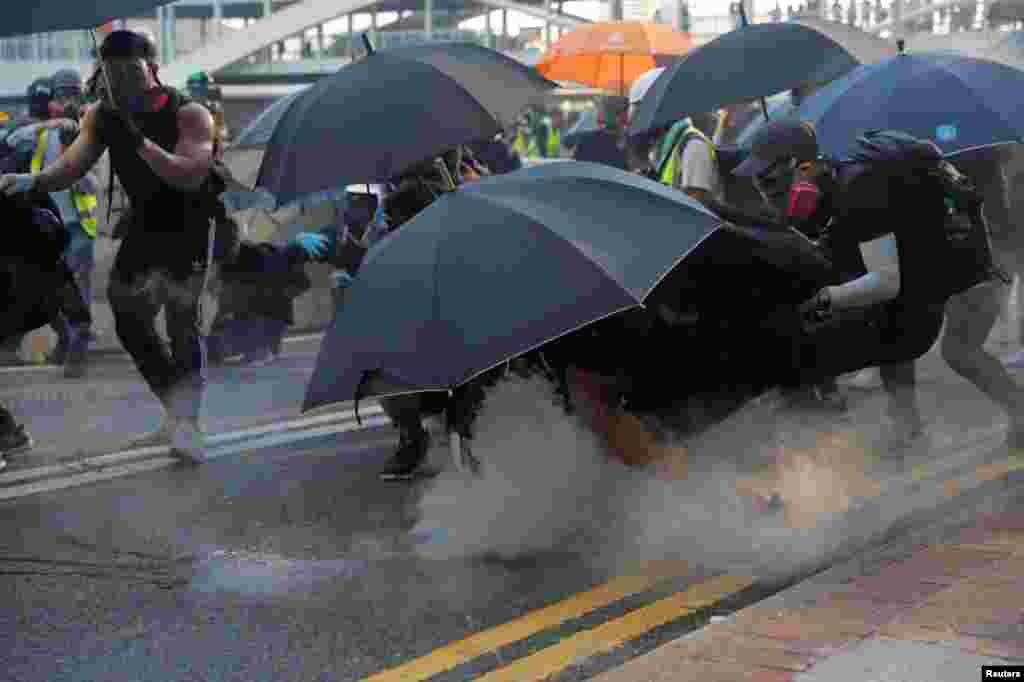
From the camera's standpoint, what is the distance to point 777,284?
5461 mm

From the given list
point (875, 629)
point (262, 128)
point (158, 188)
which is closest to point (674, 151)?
point (262, 128)

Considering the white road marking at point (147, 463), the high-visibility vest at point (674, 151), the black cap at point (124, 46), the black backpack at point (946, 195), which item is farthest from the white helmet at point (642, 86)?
the black backpack at point (946, 195)

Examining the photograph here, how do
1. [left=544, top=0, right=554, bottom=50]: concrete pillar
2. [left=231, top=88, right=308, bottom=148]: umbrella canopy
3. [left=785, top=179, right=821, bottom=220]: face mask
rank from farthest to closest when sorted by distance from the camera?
1. [left=544, top=0, right=554, bottom=50]: concrete pillar
2. [left=231, top=88, right=308, bottom=148]: umbrella canopy
3. [left=785, top=179, right=821, bottom=220]: face mask

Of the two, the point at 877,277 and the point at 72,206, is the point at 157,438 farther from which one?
the point at 72,206

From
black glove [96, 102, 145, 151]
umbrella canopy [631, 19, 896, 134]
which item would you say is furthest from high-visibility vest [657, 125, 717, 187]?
black glove [96, 102, 145, 151]

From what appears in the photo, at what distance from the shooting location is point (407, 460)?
6816mm

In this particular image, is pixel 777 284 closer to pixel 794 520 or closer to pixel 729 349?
pixel 729 349

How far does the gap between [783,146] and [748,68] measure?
8.47 ft

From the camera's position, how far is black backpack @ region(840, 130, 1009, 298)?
18.6 ft

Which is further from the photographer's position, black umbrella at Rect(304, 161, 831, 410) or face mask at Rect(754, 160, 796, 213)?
face mask at Rect(754, 160, 796, 213)

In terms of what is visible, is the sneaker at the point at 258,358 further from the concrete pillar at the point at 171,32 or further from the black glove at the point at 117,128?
the concrete pillar at the point at 171,32

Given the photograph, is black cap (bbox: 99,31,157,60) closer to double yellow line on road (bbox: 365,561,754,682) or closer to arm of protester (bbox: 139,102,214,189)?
arm of protester (bbox: 139,102,214,189)

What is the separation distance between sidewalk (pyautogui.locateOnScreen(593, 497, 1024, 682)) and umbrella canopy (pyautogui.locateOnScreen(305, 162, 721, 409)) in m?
0.95

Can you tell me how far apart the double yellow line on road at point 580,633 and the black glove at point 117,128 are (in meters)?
2.96
